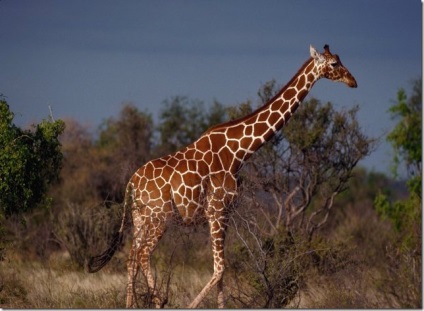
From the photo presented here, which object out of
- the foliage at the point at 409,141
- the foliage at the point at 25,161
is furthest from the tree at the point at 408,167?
the foliage at the point at 25,161

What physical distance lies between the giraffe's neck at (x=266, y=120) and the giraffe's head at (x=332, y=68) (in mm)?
95

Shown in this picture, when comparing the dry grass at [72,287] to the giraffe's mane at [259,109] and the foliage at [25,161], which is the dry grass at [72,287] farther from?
the giraffe's mane at [259,109]

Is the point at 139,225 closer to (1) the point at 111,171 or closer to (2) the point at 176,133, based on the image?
(1) the point at 111,171

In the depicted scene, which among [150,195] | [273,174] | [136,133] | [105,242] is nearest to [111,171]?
[136,133]

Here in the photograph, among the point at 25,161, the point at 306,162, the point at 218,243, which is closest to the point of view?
the point at 218,243

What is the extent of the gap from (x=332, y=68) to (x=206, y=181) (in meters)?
2.20

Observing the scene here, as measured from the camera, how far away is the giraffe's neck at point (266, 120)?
11508mm

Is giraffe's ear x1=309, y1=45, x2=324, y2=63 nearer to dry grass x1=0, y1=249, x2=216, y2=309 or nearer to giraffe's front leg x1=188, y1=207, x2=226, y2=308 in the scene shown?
giraffe's front leg x1=188, y1=207, x2=226, y2=308

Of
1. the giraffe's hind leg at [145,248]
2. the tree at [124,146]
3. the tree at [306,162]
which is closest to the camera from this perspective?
the giraffe's hind leg at [145,248]

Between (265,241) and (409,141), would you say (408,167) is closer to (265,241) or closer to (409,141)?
Answer: (409,141)

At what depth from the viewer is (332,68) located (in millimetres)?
11719

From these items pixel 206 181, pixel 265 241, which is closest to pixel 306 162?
pixel 265 241

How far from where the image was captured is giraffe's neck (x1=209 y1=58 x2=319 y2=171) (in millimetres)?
11508

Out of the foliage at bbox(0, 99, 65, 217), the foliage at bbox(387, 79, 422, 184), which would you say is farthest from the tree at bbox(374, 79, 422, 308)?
the foliage at bbox(0, 99, 65, 217)
